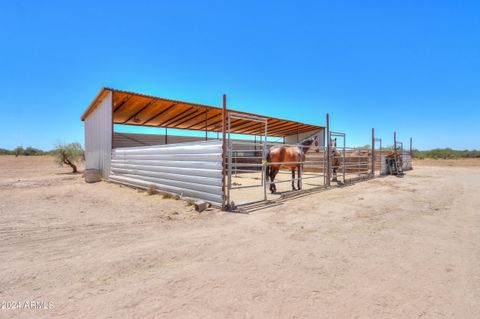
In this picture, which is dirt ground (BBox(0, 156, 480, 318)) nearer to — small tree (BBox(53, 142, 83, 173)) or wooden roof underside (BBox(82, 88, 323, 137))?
wooden roof underside (BBox(82, 88, 323, 137))

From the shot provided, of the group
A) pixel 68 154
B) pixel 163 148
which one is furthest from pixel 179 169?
pixel 68 154

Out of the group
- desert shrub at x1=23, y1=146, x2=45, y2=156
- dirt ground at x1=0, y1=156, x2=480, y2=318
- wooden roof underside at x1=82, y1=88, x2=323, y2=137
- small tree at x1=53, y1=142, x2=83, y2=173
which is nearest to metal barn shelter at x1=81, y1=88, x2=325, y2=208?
wooden roof underside at x1=82, y1=88, x2=323, y2=137

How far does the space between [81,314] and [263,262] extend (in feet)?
5.32

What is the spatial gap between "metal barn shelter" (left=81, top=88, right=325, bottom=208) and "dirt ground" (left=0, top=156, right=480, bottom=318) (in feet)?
4.07

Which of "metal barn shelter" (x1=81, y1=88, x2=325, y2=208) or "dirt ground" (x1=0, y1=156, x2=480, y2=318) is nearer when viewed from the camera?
"dirt ground" (x1=0, y1=156, x2=480, y2=318)

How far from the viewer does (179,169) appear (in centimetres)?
627

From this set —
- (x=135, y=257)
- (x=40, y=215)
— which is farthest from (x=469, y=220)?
(x=40, y=215)

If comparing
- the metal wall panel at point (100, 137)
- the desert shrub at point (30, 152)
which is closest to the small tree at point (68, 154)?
the metal wall panel at point (100, 137)

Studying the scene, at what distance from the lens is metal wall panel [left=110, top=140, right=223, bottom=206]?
5160 mm

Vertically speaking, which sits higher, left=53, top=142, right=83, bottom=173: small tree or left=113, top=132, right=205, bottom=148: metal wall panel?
left=113, top=132, right=205, bottom=148: metal wall panel

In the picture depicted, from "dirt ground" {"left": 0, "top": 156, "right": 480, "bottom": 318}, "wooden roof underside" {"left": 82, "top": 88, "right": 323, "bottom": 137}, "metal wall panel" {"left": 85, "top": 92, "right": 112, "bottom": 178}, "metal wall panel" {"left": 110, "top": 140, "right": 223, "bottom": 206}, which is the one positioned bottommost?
"dirt ground" {"left": 0, "top": 156, "right": 480, "bottom": 318}

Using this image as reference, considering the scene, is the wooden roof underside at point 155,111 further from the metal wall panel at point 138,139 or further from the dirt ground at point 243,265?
the dirt ground at point 243,265

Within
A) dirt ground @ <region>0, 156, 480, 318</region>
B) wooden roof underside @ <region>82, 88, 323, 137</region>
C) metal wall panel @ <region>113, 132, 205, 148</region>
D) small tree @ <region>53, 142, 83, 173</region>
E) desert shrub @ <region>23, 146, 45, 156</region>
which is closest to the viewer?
dirt ground @ <region>0, 156, 480, 318</region>

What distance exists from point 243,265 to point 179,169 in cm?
433
